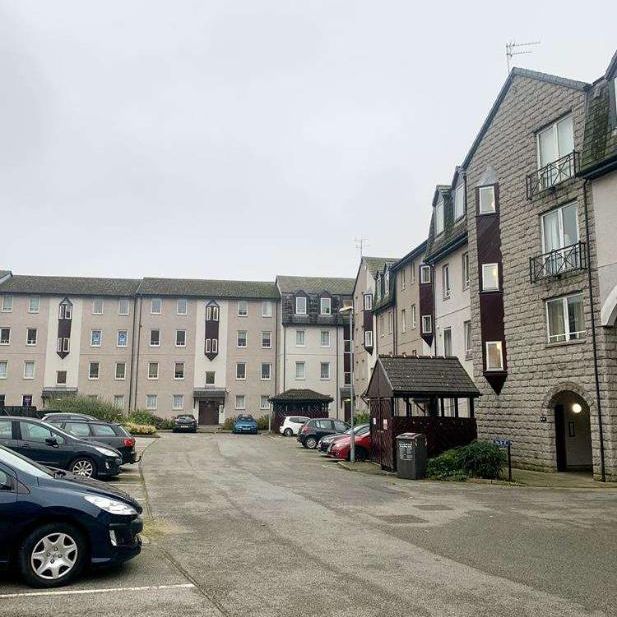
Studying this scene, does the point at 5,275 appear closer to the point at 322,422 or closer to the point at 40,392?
the point at 40,392

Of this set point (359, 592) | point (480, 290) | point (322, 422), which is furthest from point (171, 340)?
point (359, 592)

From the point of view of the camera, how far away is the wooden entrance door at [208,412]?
56688 millimetres

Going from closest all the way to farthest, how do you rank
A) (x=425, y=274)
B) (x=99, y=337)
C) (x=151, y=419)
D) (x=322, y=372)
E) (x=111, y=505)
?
(x=111, y=505) → (x=425, y=274) → (x=151, y=419) → (x=99, y=337) → (x=322, y=372)

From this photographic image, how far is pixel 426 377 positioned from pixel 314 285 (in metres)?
41.4

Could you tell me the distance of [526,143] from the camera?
2227 centimetres

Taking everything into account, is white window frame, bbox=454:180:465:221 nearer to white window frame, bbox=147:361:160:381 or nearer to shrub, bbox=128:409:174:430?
shrub, bbox=128:409:174:430

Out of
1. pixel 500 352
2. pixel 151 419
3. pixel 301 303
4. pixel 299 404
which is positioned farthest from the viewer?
pixel 301 303

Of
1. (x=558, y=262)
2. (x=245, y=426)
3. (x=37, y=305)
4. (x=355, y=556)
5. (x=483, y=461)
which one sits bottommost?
(x=245, y=426)

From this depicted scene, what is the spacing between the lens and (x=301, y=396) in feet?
175

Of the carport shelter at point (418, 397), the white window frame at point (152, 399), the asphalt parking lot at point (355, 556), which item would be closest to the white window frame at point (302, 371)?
the white window frame at point (152, 399)

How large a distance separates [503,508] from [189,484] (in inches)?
310

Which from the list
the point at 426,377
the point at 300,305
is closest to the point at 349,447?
the point at 426,377

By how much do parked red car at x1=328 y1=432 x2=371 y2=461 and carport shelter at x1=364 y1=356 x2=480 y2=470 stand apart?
1.63 metres

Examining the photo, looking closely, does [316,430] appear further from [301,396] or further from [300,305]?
[300,305]
